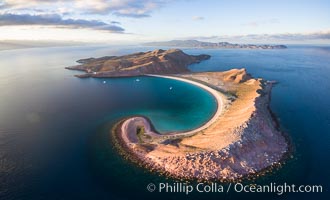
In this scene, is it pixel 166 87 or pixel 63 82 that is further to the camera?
pixel 63 82

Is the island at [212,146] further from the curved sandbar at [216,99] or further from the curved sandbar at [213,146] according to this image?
the curved sandbar at [216,99]

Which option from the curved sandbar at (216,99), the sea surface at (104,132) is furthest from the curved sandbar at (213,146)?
the sea surface at (104,132)

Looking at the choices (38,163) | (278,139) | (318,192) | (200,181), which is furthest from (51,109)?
(318,192)

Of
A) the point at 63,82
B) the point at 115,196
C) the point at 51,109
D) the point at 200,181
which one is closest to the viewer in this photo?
the point at 115,196

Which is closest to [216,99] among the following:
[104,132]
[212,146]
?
[212,146]

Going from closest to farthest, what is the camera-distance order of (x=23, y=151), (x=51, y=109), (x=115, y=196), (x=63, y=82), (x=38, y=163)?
(x=115, y=196), (x=38, y=163), (x=23, y=151), (x=51, y=109), (x=63, y=82)

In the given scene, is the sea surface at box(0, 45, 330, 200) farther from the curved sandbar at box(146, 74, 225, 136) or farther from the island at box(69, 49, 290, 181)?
the island at box(69, 49, 290, 181)

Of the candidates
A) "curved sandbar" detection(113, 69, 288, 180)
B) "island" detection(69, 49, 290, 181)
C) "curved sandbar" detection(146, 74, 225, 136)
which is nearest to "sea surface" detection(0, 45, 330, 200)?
"curved sandbar" detection(146, 74, 225, 136)

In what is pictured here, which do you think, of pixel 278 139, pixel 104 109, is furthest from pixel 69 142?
pixel 278 139

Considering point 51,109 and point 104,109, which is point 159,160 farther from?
point 51,109
